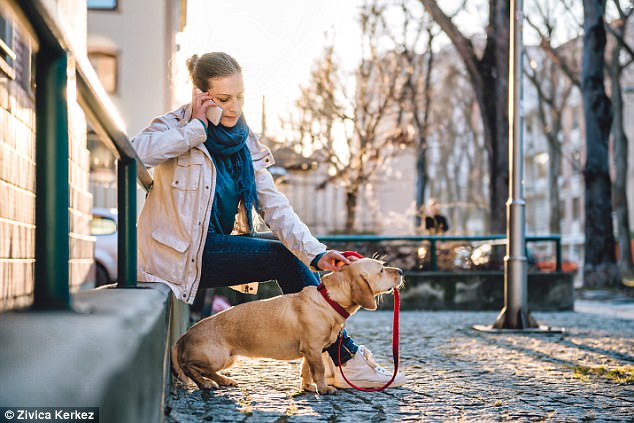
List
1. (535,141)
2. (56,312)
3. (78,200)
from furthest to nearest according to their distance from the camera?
(535,141) < (78,200) < (56,312)

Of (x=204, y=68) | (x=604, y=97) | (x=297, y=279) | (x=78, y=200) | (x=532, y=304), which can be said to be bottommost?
(x=532, y=304)

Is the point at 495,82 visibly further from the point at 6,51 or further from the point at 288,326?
the point at 6,51

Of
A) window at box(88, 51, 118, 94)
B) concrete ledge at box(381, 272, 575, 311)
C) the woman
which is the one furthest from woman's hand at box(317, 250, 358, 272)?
window at box(88, 51, 118, 94)

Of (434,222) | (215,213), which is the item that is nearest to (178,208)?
(215,213)

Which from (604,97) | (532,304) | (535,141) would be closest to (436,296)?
(532,304)

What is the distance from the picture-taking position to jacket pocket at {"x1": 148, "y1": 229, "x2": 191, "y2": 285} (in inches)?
171

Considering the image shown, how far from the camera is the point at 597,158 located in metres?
18.7

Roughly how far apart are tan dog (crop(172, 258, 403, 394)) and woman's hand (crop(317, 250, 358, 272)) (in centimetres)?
5

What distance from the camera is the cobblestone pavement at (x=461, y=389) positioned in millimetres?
3980

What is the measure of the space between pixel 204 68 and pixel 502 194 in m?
13.4

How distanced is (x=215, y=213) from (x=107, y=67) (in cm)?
2107

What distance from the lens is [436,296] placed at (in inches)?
A: 527

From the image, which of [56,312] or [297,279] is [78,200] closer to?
[297,279]

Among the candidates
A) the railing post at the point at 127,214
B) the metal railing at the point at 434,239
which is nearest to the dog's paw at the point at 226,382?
the railing post at the point at 127,214
